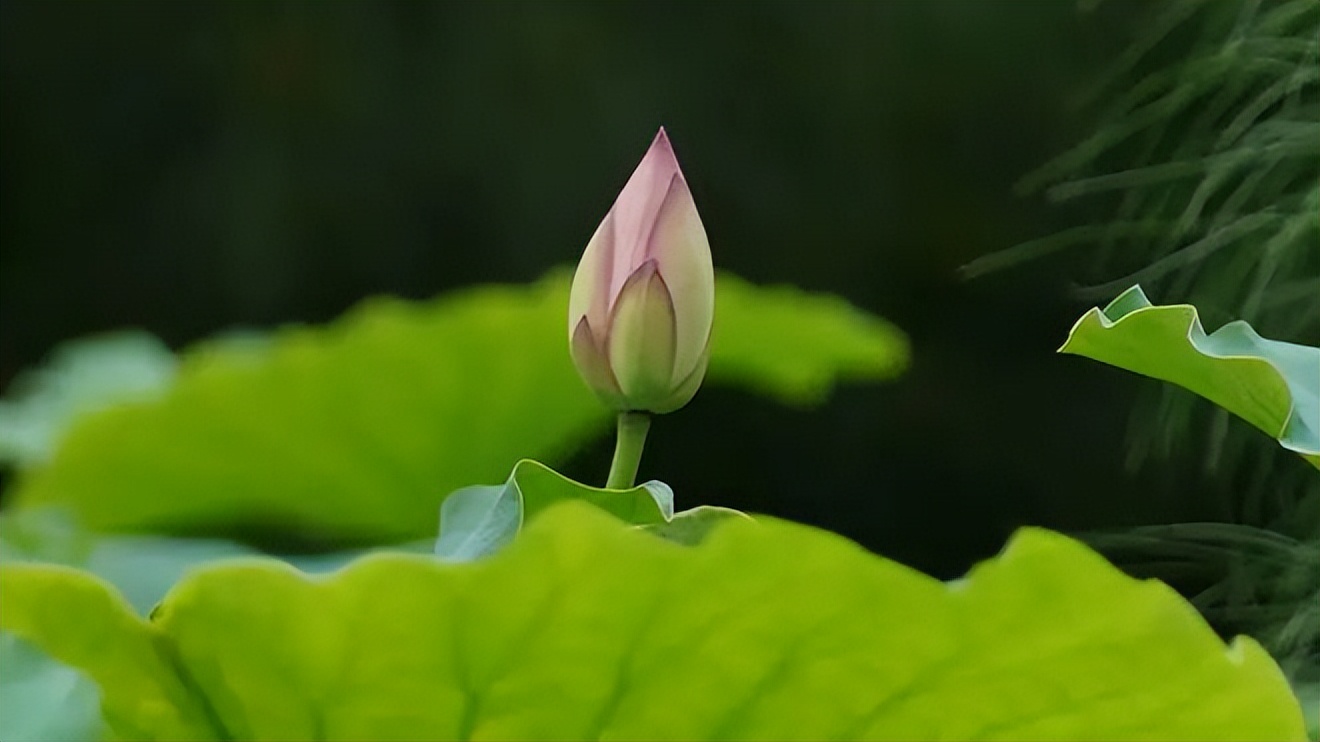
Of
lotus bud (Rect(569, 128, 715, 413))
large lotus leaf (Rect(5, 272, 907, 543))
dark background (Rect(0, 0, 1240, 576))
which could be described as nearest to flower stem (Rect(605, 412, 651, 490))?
lotus bud (Rect(569, 128, 715, 413))

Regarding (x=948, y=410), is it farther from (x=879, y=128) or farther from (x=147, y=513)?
(x=147, y=513)

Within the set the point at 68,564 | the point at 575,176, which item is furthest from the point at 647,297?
the point at 575,176

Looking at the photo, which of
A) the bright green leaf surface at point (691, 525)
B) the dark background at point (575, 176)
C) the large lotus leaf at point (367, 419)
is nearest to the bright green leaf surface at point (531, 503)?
the bright green leaf surface at point (691, 525)

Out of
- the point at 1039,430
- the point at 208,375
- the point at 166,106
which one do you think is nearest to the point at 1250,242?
the point at 208,375

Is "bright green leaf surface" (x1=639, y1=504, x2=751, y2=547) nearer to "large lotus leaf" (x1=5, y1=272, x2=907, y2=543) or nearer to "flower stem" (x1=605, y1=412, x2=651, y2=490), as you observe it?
"flower stem" (x1=605, y1=412, x2=651, y2=490)

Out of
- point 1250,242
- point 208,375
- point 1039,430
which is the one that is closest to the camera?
point 1250,242

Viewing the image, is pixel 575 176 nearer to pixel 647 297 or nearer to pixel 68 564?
pixel 68 564
